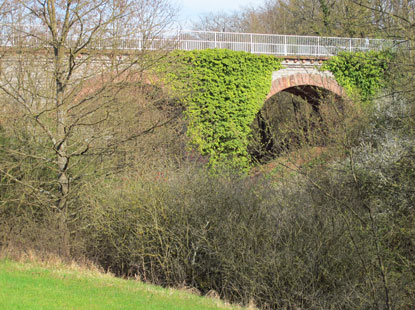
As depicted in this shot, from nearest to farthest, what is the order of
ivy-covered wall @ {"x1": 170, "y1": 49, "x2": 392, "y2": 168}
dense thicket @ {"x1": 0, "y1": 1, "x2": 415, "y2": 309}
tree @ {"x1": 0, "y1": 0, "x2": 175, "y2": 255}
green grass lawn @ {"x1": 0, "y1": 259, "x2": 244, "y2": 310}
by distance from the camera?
green grass lawn @ {"x1": 0, "y1": 259, "x2": 244, "y2": 310} → dense thicket @ {"x1": 0, "y1": 1, "x2": 415, "y2": 309} → tree @ {"x1": 0, "y1": 0, "x2": 175, "y2": 255} → ivy-covered wall @ {"x1": 170, "y1": 49, "x2": 392, "y2": 168}

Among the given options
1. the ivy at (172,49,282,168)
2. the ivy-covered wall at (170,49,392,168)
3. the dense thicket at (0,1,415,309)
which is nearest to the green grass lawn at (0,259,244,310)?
the dense thicket at (0,1,415,309)

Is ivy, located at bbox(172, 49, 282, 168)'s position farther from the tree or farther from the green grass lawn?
the green grass lawn

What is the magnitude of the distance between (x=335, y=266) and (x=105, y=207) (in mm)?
4454

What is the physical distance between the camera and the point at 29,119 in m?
8.78

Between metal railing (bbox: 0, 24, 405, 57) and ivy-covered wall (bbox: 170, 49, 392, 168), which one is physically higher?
metal railing (bbox: 0, 24, 405, 57)

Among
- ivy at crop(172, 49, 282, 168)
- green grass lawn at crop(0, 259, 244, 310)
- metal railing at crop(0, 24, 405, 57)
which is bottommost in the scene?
green grass lawn at crop(0, 259, 244, 310)

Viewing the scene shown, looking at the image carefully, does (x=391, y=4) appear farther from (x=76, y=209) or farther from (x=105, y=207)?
(x=76, y=209)

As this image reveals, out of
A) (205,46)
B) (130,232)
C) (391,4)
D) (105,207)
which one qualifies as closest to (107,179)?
(105,207)

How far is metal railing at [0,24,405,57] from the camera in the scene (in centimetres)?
916

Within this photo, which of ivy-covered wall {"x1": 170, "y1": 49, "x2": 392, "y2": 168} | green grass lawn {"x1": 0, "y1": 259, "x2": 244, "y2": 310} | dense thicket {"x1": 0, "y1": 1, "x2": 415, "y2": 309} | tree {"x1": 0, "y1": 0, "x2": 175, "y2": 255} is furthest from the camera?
ivy-covered wall {"x1": 170, "y1": 49, "x2": 392, "y2": 168}

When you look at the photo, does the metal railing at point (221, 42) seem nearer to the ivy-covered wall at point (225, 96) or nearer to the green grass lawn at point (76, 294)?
the ivy-covered wall at point (225, 96)

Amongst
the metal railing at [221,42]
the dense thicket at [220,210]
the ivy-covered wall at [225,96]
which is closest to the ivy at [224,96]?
the ivy-covered wall at [225,96]

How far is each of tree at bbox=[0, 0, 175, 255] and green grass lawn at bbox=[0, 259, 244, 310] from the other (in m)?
2.19

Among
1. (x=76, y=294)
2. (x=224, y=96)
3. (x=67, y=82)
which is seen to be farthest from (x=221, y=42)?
(x=76, y=294)
